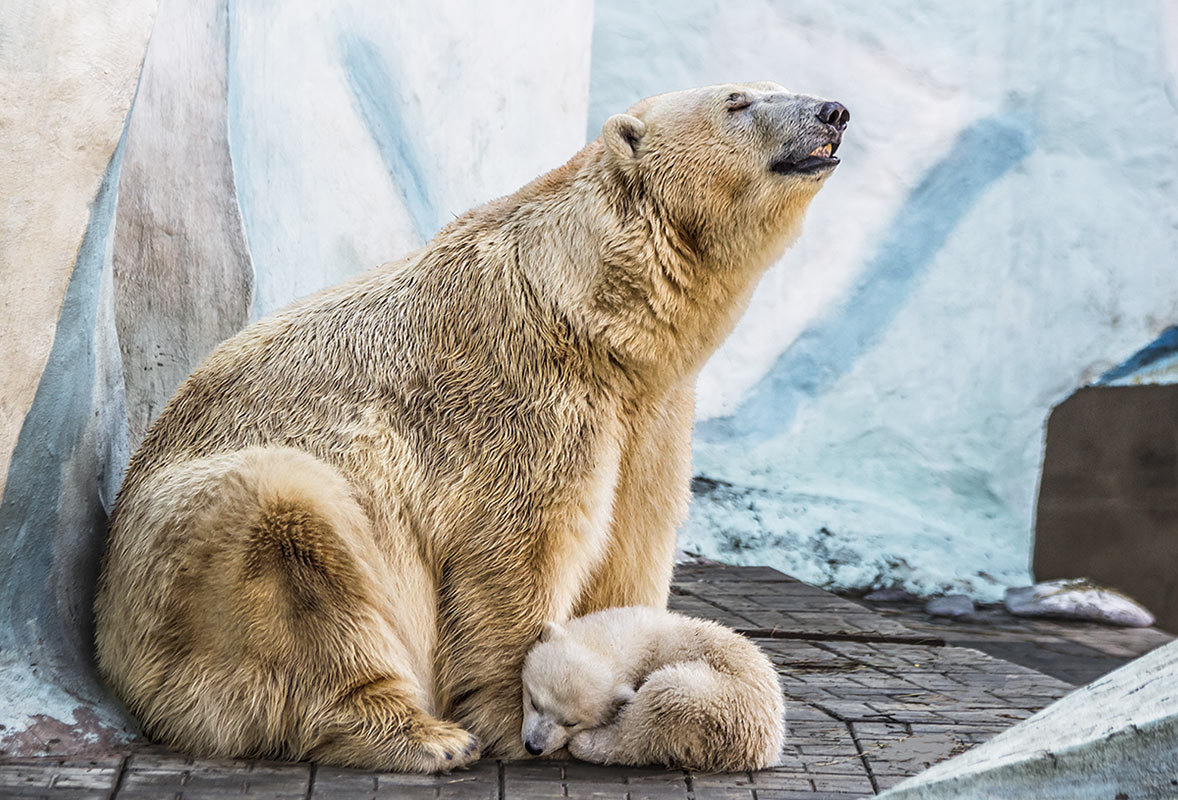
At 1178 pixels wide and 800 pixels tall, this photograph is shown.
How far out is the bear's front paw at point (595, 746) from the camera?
2770mm

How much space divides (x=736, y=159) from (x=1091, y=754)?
1599 mm

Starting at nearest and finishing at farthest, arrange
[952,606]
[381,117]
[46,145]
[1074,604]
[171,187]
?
1. [46,145]
2. [171,187]
3. [381,117]
4. [952,606]
5. [1074,604]

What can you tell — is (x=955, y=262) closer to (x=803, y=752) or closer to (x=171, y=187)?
(x=171, y=187)

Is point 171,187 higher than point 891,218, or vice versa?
point 171,187

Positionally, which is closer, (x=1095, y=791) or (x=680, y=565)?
(x=1095, y=791)

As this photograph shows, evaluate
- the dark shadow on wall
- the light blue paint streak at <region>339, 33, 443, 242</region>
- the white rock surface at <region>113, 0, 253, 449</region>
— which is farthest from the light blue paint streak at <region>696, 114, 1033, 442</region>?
the white rock surface at <region>113, 0, 253, 449</region>

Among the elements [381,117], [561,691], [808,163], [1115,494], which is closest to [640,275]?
[808,163]

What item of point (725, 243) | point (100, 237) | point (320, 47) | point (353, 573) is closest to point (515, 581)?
point (353, 573)

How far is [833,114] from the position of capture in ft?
9.27

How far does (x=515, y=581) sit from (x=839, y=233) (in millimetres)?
4495

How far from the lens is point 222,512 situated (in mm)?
2686

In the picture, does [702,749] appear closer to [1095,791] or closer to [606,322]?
[606,322]

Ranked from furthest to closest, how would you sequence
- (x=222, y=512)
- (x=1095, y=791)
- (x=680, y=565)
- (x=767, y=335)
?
1. (x=767, y=335)
2. (x=680, y=565)
3. (x=222, y=512)
4. (x=1095, y=791)

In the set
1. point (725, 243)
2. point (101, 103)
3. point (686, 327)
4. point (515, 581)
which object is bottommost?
point (515, 581)
